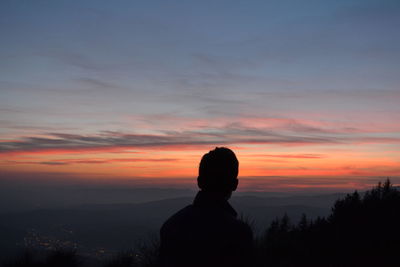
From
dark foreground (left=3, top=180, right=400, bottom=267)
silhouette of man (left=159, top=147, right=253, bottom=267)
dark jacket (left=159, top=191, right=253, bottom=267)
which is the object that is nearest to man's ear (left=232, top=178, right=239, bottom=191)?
silhouette of man (left=159, top=147, right=253, bottom=267)

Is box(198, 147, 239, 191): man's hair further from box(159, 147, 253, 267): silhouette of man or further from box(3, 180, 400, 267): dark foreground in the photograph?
box(3, 180, 400, 267): dark foreground

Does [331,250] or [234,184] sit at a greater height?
[234,184]

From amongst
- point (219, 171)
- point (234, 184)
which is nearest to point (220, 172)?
point (219, 171)

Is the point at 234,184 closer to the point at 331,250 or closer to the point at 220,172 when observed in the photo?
the point at 220,172

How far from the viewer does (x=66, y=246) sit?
14.2 meters

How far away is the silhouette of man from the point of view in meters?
2.92

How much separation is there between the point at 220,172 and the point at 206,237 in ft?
1.82

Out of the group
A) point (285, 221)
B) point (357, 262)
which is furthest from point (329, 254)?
point (285, 221)

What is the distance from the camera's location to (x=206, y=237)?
2.96 m

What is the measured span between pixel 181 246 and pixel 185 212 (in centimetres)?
26

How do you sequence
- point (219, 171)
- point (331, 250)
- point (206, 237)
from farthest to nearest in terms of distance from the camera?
point (331, 250) < point (219, 171) < point (206, 237)

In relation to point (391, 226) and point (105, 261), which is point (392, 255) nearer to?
point (391, 226)

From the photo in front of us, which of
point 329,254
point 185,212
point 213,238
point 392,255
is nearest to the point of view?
point 213,238

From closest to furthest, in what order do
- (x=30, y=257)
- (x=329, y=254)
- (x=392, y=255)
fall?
(x=392, y=255) → (x=329, y=254) → (x=30, y=257)
